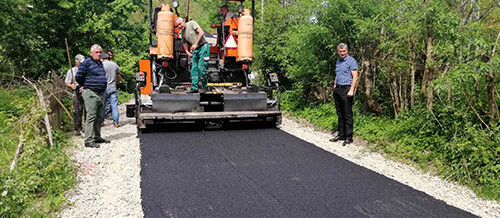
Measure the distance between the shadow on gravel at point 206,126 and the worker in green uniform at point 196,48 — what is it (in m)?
0.81

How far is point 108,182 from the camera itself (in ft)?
14.3

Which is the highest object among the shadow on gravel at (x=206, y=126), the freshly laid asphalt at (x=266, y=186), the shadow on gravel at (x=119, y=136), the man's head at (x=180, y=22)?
the man's head at (x=180, y=22)

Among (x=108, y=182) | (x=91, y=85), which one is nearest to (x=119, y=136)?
(x=91, y=85)

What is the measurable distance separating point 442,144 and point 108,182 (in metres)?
4.41

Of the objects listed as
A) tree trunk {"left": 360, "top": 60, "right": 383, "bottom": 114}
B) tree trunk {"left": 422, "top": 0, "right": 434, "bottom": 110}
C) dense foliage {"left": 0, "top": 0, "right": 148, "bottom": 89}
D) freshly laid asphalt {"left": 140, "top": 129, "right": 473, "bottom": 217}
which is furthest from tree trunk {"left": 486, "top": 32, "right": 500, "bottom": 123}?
dense foliage {"left": 0, "top": 0, "right": 148, "bottom": 89}

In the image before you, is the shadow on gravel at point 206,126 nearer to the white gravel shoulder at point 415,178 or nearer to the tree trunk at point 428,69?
the white gravel shoulder at point 415,178

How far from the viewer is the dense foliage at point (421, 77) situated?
4603 millimetres

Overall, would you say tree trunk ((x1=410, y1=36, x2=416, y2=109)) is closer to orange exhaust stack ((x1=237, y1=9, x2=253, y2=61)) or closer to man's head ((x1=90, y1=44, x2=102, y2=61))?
orange exhaust stack ((x1=237, y1=9, x2=253, y2=61))

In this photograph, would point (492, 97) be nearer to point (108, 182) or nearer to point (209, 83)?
point (108, 182)

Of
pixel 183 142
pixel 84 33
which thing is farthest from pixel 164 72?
pixel 84 33

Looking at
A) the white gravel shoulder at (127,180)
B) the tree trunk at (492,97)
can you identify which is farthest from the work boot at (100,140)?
the tree trunk at (492,97)

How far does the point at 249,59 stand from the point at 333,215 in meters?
5.44

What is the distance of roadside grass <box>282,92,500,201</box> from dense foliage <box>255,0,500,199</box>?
0.01 metres

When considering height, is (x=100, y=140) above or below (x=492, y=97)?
below
